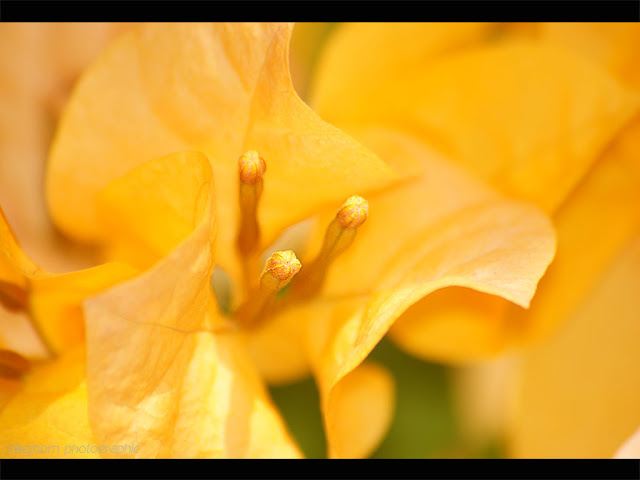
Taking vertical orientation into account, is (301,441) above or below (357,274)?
below

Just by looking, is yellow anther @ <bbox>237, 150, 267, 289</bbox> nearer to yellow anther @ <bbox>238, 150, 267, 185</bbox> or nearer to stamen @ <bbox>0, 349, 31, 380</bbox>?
yellow anther @ <bbox>238, 150, 267, 185</bbox>

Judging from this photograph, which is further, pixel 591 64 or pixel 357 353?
pixel 591 64

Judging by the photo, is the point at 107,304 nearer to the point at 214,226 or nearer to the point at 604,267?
the point at 214,226

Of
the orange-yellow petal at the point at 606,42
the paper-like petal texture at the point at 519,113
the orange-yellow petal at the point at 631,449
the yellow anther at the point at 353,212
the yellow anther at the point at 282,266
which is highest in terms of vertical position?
the orange-yellow petal at the point at 606,42

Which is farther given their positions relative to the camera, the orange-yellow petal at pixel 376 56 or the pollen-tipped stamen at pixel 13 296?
the orange-yellow petal at pixel 376 56

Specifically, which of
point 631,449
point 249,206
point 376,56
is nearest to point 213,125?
point 249,206

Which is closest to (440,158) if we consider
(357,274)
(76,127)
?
(357,274)

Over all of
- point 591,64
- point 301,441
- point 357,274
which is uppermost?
point 591,64

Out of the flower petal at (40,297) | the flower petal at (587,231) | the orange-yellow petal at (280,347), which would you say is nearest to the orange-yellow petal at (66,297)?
the flower petal at (40,297)

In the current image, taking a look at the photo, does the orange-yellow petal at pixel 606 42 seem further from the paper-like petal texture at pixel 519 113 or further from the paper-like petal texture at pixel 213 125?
the paper-like petal texture at pixel 213 125

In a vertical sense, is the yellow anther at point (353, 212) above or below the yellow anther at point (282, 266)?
above
